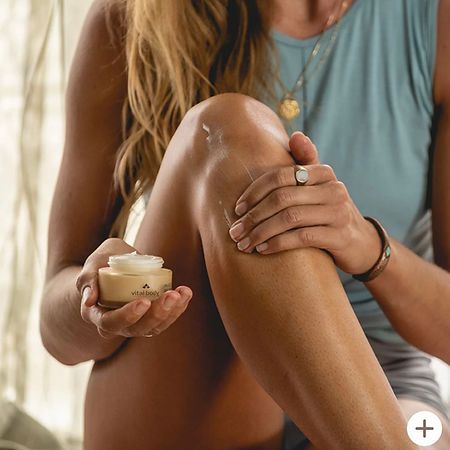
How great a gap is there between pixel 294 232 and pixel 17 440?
1.11 metres

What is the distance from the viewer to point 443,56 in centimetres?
130

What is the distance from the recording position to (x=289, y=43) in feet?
4.34

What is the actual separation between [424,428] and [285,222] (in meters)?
0.27

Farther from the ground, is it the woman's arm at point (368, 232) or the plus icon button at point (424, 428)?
the woman's arm at point (368, 232)

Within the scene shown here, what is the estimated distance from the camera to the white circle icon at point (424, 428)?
903mm

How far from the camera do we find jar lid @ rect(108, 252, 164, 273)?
2.89 feet

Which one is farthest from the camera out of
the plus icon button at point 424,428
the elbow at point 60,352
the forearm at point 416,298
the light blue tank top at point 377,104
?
the light blue tank top at point 377,104

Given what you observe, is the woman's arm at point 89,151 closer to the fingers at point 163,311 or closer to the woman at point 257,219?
the woman at point 257,219

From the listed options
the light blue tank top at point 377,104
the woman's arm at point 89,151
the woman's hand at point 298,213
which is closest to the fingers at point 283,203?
the woman's hand at point 298,213

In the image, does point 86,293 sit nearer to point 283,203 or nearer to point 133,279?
point 133,279

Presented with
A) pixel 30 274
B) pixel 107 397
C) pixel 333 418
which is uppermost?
pixel 333 418

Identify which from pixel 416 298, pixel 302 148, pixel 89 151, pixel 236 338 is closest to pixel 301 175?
pixel 302 148

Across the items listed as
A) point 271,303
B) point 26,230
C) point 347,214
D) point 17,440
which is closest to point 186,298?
point 271,303

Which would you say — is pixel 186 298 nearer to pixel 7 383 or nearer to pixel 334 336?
pixel 334 336
